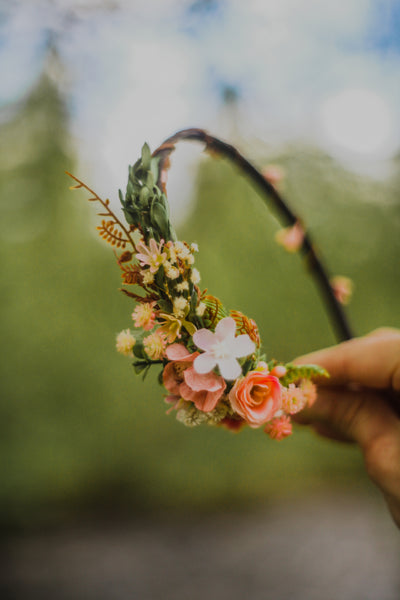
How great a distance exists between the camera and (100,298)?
442 cm

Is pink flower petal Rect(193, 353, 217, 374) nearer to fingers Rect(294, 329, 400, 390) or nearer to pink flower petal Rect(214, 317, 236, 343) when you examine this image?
pink flower petal Rect(214, 317, 236, 343)

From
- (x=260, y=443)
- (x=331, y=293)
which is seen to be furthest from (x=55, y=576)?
(x=331, y=293)

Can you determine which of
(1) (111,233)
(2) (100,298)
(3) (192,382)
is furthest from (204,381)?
(2) (100,298)

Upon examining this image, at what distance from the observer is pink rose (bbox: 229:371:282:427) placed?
2.06 feet

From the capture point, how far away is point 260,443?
4.88m

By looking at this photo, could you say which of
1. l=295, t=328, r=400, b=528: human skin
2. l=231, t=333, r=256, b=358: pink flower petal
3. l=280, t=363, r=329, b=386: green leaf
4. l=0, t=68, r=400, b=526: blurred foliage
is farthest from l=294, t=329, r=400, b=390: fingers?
l=0, t=68, r=400, b=526: blurred foliage

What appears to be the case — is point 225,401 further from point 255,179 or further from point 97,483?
point 97,483

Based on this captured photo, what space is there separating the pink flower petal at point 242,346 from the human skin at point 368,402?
41 centimetres

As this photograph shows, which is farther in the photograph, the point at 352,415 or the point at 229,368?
the point at 352,415

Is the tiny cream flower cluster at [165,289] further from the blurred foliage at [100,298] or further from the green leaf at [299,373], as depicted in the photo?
the blurred foliage at [100,298]

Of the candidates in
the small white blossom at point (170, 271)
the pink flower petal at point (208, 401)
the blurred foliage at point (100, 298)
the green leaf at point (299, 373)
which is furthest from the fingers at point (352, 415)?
the blurred foliage at point (100, 298)

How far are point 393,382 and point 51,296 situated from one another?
3856 mm

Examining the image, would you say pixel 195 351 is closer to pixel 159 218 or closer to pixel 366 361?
pixel 159 218

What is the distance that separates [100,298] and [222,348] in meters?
3.93
